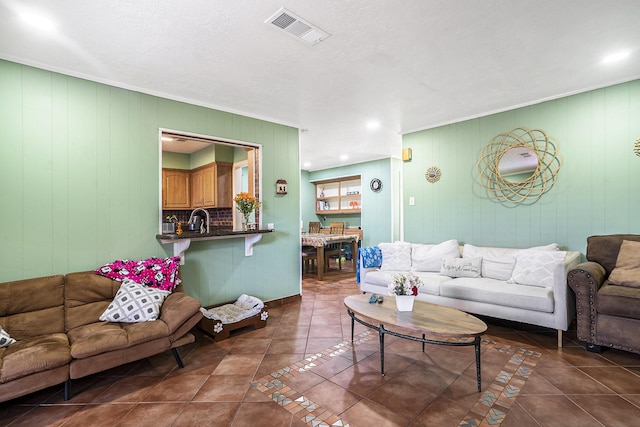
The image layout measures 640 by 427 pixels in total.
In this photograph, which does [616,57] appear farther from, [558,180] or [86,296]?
[86,296]

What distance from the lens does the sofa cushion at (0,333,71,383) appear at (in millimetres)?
1829

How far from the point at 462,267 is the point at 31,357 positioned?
3.88 metres

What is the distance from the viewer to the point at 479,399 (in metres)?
2.04

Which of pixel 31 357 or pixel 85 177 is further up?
pixel 85 177

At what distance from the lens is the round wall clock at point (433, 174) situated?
456 cm

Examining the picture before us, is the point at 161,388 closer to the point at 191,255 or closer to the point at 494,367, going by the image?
the point at 191,255

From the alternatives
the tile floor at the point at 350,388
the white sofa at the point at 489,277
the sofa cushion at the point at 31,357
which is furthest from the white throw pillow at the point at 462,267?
the sofa cushion at the point at 31,357

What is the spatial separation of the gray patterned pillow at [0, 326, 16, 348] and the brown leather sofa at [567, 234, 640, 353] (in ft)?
14.3

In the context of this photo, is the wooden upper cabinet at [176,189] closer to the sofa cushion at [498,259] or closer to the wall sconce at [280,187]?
the wall sconce at [280,187]

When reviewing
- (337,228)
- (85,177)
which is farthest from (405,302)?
(337,228)

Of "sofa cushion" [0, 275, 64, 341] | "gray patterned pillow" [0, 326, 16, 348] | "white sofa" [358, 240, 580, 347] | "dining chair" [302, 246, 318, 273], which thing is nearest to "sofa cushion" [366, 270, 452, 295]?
"white sofa" [358, 240, 580, 347]

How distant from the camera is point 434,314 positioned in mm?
2443

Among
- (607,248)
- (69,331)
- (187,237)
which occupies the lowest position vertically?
(69,331)

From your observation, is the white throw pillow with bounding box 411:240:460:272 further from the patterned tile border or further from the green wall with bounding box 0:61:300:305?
A: the green wall with bounding box 0:61:300:305
